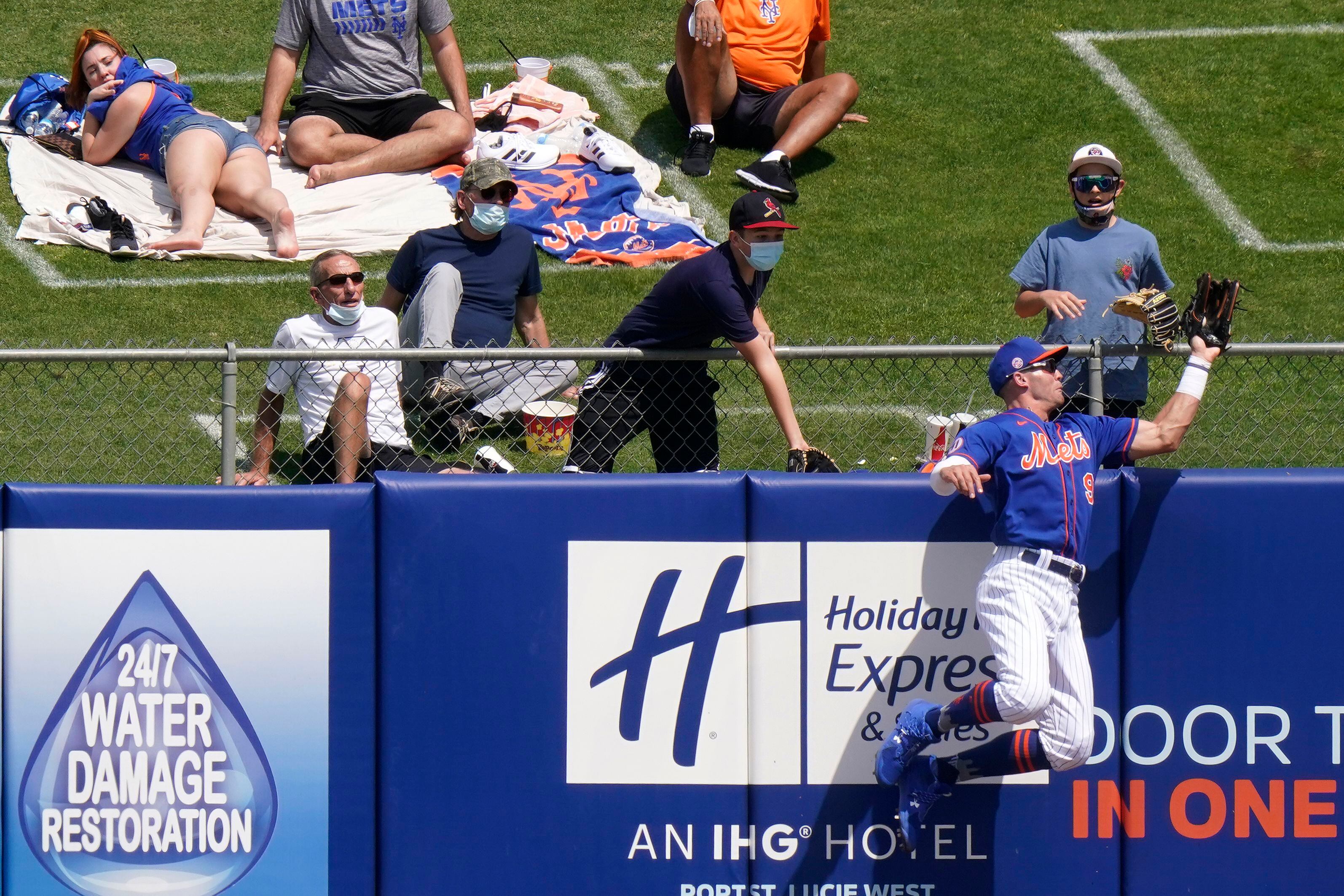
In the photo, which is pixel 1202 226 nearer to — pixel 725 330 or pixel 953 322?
pixel 953 322

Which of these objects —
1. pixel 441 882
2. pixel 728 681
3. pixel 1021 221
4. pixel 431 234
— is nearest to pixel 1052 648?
pixel 728 681

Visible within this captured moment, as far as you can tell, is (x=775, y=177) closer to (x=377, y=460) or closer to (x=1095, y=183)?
(x=1095, y=183)

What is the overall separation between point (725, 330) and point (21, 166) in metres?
5.54

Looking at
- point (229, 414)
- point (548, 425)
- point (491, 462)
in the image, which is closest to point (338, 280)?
point (491, 462)

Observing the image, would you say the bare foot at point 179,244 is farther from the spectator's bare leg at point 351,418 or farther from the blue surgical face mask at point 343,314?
the spectator's bare leg at point 351,418

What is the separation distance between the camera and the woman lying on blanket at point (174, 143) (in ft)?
29.8

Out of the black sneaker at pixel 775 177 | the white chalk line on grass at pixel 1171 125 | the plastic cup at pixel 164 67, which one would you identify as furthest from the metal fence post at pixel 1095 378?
the plastic cup at pixel 164 67

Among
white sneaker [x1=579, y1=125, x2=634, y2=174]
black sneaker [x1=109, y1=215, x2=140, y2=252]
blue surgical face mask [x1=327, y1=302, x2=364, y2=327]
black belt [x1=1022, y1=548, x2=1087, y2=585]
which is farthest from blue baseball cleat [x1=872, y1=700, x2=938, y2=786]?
black sneaker [x1=109, y1=215, x2=140, y2=252]

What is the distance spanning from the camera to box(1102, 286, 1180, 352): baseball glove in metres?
5.50

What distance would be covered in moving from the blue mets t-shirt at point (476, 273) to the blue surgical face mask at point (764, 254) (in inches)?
65.9

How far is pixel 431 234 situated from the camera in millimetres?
7477

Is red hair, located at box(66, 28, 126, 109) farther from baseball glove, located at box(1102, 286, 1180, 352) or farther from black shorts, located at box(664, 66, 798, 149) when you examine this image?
baseball glove, located at box(1102, 286, 1180, 352)

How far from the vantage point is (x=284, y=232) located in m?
9.00

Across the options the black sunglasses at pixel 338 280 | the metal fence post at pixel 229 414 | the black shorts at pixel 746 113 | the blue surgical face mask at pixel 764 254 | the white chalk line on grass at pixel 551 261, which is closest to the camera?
the metal fence post at pixel 229 414
